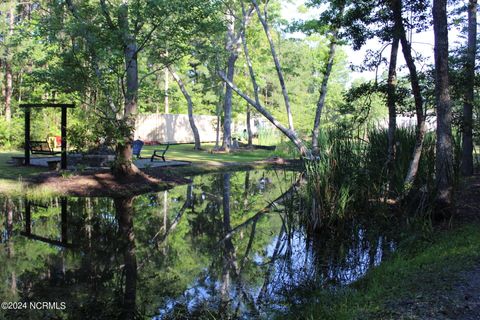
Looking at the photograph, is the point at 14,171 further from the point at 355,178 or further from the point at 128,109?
the point at 355,178

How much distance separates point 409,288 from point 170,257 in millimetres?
2801

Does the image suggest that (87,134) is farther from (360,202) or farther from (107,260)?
(360,202)

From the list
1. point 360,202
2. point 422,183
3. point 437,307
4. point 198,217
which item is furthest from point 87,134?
point 437,307

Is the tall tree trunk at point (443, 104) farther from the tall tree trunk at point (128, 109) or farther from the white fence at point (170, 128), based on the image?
the white fence at point (170, 128)

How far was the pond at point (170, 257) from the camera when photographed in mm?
4031

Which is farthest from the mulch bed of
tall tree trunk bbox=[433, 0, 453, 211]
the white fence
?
the white fence

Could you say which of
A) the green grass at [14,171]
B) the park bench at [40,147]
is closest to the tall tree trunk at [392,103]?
the green grass at [14,171]

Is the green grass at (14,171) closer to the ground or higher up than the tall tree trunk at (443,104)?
closer to the ground

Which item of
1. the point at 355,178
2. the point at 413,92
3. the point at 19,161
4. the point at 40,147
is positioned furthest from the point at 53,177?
the point at 413,92

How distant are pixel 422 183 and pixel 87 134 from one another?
22.3 feet

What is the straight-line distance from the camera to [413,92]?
7.27 m

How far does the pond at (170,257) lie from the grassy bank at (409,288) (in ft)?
1.24

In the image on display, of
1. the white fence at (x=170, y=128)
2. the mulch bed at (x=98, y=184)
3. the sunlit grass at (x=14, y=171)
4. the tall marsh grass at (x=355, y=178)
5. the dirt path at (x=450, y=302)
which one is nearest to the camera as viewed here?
the dirt path at (x=450, y=302)

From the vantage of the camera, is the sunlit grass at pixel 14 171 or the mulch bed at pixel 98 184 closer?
the mulch bed at pixel 98 184
